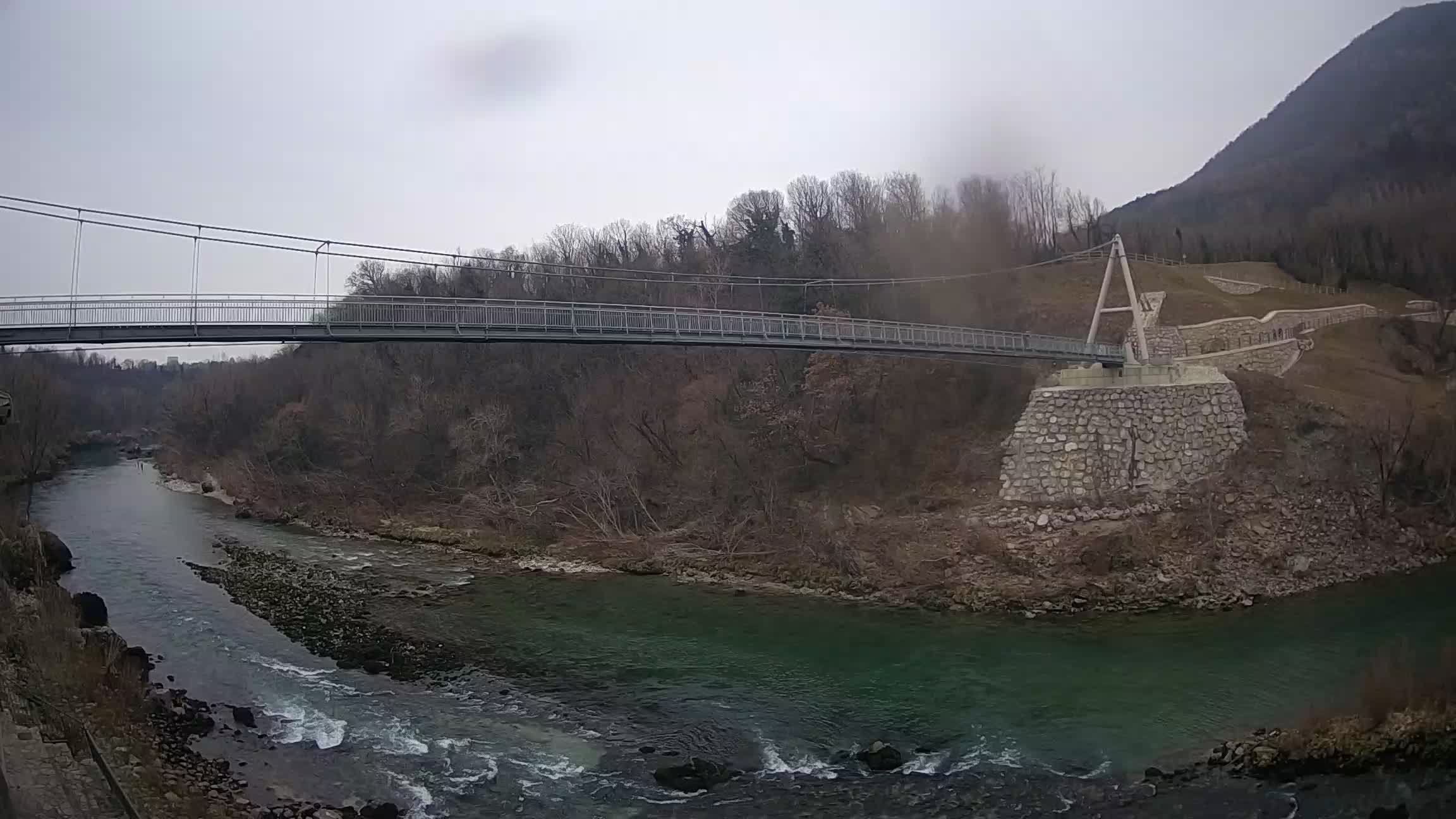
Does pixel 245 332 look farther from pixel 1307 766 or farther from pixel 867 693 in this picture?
pixel 1307 766

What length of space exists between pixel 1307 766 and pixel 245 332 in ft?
67.0

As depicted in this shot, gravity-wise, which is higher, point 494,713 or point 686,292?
point 686,292

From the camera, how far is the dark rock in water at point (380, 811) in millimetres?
10398

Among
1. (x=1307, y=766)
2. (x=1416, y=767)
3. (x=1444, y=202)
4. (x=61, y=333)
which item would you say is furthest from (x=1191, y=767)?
(x=1444, y=202)

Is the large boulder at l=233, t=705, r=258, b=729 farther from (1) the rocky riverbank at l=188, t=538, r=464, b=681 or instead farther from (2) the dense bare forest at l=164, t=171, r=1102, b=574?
(2) the dense bare forest at l=164, t=171, r=1102, b=574

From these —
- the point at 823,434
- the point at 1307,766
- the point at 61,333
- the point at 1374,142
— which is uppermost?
the point at 1374,142

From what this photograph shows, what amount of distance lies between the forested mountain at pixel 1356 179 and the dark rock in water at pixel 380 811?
134ft

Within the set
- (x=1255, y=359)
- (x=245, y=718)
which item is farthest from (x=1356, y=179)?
(x=245, y=718)

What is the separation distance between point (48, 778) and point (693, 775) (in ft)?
25.9

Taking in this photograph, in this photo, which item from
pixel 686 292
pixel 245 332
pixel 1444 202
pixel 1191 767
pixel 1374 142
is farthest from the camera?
pixel 1374 142

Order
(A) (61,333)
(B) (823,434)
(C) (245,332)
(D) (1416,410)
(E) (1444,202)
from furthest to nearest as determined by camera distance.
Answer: (E) (1444,202)
(B) (823,434)
(D) (1416,410)
(C) (245,332)
(A) (61,333)

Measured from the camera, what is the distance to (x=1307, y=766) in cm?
1063

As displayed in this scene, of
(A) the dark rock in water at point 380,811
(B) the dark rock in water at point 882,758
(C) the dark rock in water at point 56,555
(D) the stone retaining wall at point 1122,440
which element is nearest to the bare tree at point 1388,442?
(D) the stone retaining wall at point 1122,440

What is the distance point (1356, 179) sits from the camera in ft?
157
